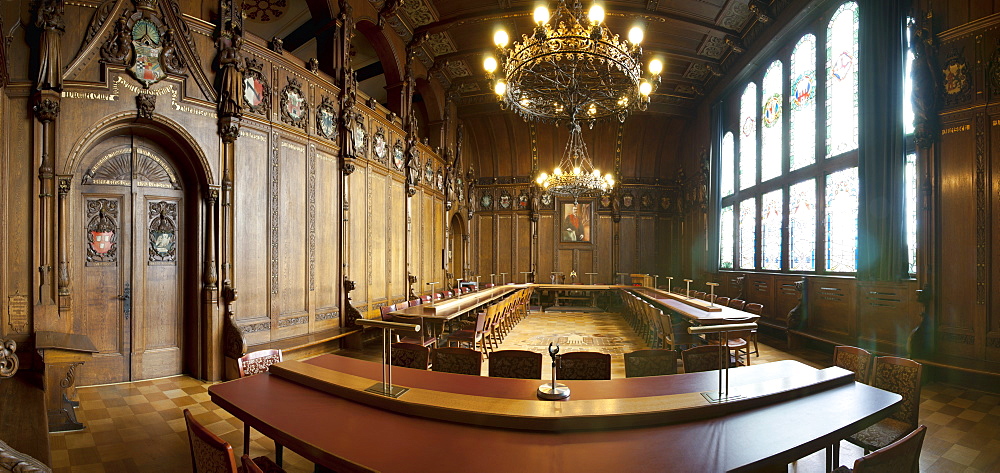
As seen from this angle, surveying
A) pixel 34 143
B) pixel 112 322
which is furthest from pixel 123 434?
pixel 34 143

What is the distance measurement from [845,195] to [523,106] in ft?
21.2

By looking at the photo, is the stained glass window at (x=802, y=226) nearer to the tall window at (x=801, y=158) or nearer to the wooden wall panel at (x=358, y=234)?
the tall window at (x=801, y=158)

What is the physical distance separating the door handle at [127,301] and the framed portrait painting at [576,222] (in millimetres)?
13650

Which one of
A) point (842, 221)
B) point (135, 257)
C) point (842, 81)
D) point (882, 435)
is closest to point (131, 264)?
point (135, 257)

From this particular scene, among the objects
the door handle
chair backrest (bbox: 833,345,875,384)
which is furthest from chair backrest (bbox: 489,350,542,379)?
the door handle

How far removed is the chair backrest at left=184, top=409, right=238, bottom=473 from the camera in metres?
1.95

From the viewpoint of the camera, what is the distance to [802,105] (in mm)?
9805

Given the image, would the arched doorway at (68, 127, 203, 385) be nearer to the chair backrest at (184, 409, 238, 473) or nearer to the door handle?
the door handle

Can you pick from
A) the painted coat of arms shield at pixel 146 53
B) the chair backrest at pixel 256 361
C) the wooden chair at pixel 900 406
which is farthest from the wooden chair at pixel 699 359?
the painted coat of arms shield at pixel 146 53

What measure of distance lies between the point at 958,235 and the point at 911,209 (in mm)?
894

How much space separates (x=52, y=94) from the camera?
514cm

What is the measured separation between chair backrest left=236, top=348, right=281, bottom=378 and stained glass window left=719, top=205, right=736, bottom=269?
13073 millimetres

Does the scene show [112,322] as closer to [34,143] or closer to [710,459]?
[34,143]

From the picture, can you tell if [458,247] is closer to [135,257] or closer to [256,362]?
[135,257]
